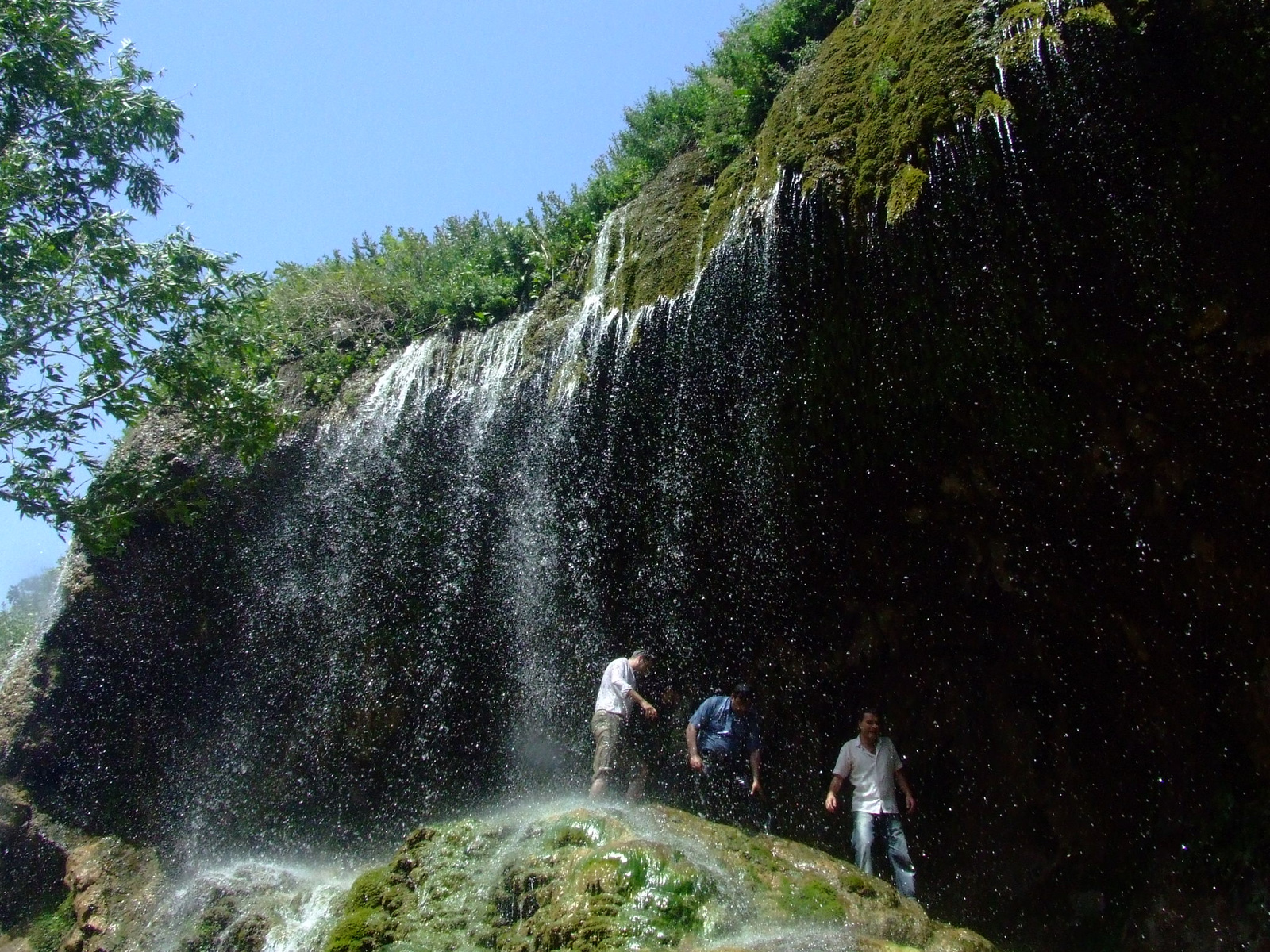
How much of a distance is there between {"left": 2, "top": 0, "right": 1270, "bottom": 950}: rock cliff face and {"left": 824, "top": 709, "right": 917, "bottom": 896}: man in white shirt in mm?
2391

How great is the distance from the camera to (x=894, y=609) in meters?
9.50

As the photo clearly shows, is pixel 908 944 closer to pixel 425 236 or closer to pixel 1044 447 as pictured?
pixel 1044 447

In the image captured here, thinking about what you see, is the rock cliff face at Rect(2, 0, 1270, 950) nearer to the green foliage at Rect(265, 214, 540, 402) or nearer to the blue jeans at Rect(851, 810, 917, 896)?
the green foliage at Rect(265, 214, 540, 402)

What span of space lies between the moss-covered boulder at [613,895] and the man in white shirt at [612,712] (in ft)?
5.22

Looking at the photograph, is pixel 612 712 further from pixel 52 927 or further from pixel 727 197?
pixel 52 927

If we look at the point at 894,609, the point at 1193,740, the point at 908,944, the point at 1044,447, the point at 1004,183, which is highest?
the point at 1004,183

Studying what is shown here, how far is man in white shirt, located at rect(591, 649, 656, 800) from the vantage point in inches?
313

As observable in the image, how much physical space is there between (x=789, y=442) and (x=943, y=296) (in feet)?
7.39

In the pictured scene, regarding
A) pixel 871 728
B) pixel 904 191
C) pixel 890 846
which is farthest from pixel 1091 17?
pixel 890 846

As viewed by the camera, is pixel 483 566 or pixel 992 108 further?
pixel 483 566

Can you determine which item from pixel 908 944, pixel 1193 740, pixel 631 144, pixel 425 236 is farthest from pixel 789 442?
pixel 425 236

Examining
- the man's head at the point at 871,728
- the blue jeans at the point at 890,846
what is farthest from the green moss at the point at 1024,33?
the blue jeans at the point at 890,846

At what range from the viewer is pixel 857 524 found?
930 centimetres

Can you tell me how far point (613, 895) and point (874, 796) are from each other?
9.52 ft
